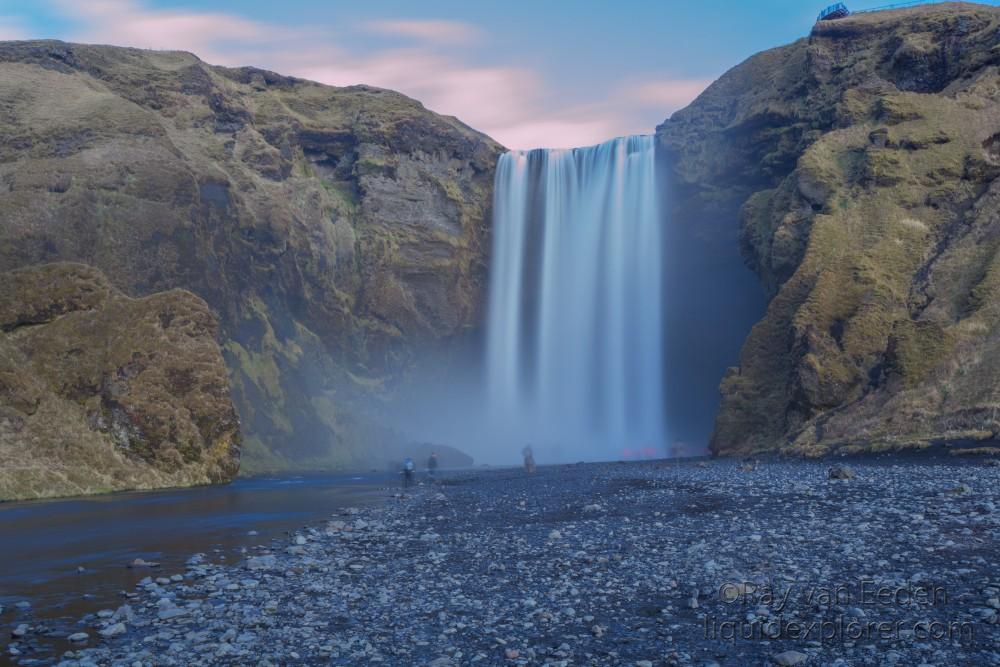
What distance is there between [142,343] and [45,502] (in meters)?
11.4

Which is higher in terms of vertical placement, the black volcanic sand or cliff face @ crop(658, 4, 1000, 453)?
cliff face @ crop(658, 4, 1000, 453)

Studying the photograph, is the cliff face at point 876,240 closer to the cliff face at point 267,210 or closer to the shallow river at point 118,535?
the shallow river at point 118,535

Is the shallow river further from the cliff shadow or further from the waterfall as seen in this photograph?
the cliff shadow

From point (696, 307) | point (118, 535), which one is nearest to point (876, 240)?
point (696, 307)

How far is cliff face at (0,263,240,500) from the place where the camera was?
3300cm

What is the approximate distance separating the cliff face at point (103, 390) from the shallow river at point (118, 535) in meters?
2.49

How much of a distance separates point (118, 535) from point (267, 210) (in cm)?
4951

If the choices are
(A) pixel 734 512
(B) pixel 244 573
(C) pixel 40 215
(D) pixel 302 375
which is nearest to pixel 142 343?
(C) pixel 40 215

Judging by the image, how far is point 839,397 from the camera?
34781 mm

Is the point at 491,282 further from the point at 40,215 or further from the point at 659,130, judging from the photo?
the point at 40,215

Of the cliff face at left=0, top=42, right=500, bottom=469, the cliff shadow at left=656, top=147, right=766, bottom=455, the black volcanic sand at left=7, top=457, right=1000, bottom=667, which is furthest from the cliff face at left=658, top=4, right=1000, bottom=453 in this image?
the cliff face at left=0, top=42, right=500, bottom=469

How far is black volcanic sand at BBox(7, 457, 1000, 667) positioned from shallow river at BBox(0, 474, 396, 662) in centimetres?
77

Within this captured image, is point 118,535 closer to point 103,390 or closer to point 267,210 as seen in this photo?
point 103,390

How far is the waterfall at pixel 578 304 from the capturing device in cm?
6694
